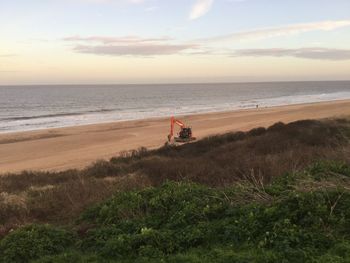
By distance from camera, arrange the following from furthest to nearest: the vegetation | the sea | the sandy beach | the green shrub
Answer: the sea, the sandy beach, the green shrub, the vegetation

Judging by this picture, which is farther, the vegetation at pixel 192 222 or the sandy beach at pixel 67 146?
the sandy beach at pixel 67 146

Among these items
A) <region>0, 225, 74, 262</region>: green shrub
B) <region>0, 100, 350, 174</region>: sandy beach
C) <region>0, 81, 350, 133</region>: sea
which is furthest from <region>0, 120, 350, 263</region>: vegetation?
<region>0, 81, 350, 133</region>: sea

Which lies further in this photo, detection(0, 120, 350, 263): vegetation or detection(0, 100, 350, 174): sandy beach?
detection(0, 100, 350, 174): sandy beach

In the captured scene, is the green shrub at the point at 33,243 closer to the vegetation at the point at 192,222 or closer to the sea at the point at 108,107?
the vegetation at the point at 192,222

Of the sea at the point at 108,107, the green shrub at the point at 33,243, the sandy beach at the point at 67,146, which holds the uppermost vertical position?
the green shrub at the point at 33,243

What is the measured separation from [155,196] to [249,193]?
1.74 meters

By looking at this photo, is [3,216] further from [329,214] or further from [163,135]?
[163,135]

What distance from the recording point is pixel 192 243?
559 centimetres

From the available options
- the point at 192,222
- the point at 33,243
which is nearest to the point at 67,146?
the point at 33,243

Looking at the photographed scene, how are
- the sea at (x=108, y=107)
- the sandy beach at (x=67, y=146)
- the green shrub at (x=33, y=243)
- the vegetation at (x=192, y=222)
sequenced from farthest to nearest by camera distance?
the sea at (x=108, y=107) → the sandy beach at (x=67, y=146) → the green shrub at (x=33, y=243) → the vegetation at (x=192, y=222)

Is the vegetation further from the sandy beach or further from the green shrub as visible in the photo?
the sandy beach

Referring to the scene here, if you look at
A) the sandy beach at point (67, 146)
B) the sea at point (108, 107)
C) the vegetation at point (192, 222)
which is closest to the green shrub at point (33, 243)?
the vegetation at point (192, 222)

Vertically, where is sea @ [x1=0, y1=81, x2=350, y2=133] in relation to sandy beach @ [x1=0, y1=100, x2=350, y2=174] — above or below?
below

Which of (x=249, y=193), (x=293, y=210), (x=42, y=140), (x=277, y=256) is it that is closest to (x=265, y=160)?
(x=249, y=193)
